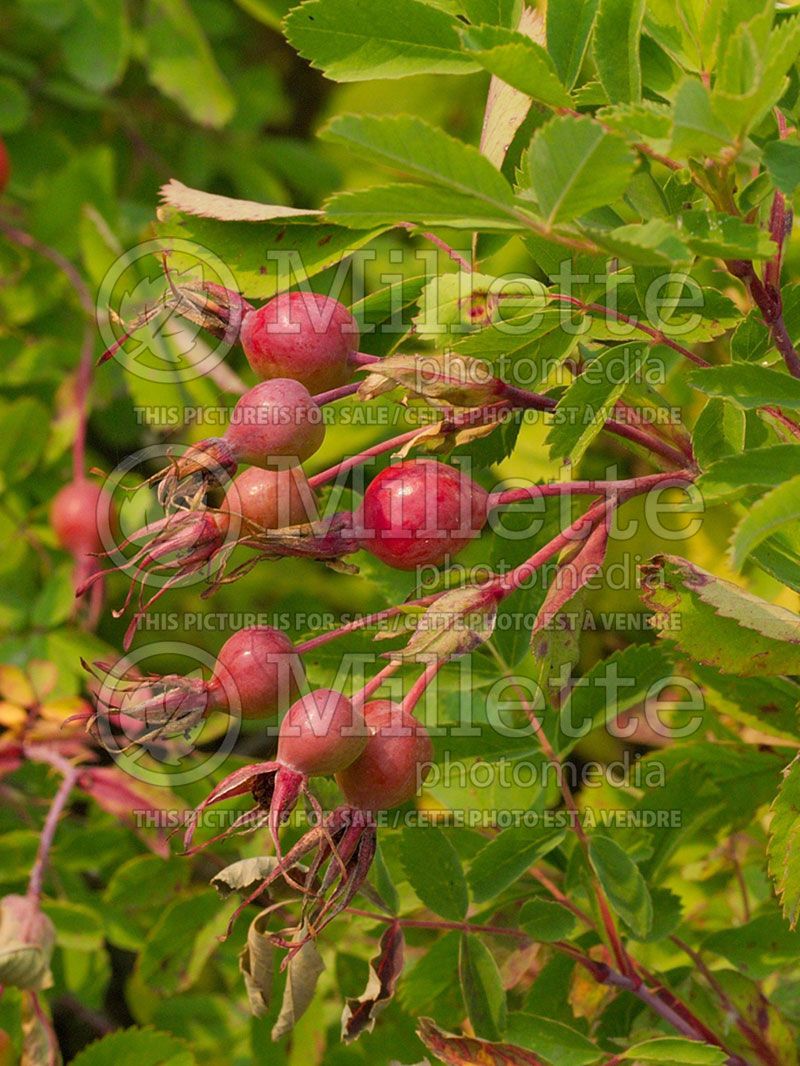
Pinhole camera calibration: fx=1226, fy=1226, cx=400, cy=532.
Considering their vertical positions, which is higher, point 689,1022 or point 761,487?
point 761,487

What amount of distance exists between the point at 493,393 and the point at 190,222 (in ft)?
1.14

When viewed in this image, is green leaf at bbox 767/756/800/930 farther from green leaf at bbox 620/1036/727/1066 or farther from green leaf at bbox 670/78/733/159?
green leaf at bbox 670/78/733/159

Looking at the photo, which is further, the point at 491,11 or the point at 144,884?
the point at 144,884

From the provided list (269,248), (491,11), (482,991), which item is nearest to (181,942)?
(482,991)

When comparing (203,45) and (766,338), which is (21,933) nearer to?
(766,338)

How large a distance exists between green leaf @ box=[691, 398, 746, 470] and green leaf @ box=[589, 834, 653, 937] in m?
0.35

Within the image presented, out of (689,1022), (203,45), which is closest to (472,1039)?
(689,1022)

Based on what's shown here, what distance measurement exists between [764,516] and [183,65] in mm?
1777

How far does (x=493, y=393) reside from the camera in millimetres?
879

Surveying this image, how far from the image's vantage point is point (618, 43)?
892mm

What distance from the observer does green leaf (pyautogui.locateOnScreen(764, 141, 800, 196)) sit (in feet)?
2.53

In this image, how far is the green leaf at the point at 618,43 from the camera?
0.88 metres

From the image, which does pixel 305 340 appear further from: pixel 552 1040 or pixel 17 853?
pixel 17 853

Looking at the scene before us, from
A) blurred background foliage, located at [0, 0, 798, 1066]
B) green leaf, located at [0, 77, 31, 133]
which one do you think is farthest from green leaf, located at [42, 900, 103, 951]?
green leaf, located at [0, 77, 31, 133]
